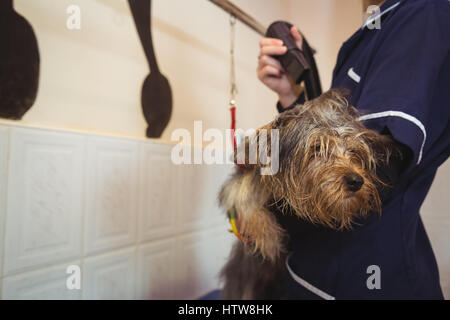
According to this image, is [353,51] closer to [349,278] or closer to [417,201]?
[417,201]

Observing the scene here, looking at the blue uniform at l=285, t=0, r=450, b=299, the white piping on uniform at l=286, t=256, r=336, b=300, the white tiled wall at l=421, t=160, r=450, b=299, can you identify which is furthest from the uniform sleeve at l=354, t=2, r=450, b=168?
the white piping on uniform at l=286, t=256, r=336, b=300

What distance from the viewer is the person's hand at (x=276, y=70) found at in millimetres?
740

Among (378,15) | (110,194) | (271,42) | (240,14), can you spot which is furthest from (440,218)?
(110,194)

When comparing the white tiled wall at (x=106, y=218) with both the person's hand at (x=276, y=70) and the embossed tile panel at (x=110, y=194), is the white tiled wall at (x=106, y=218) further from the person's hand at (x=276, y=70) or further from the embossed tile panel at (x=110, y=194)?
the person's hand at (x=276, y=70)

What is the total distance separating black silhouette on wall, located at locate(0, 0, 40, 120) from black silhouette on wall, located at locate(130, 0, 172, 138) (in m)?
0.29

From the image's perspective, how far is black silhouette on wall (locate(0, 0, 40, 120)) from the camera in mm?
629

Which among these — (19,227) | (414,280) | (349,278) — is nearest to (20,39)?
(19,227)

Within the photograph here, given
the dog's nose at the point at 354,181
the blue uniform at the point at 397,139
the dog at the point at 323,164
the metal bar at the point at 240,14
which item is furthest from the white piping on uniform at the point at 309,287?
the metal bar at the point at 240,14

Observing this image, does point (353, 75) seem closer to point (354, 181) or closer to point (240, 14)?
point (354, 181)

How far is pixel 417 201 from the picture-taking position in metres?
0.58

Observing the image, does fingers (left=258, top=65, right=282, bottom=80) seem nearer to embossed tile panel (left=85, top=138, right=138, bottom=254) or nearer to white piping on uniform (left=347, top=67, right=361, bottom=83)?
white piping on uniform (left=347, top=67, right=361, bottom=83)

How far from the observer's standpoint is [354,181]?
479mm

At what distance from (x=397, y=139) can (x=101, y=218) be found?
2.49 ft

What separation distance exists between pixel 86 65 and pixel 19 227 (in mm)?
445
